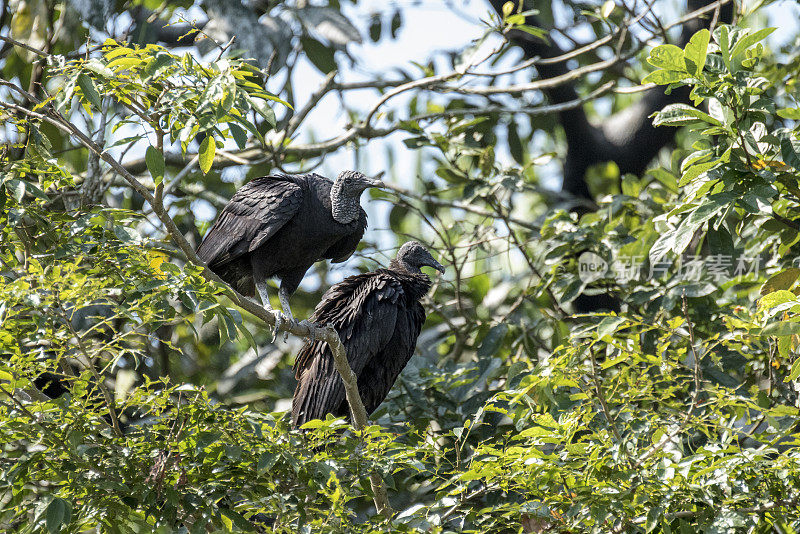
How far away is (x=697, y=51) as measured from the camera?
2.76 meters

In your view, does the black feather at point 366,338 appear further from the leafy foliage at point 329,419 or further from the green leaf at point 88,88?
the green leaf at point 88,88

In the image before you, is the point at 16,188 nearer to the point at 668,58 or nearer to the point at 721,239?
the point at 668,58

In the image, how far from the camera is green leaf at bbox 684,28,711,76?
2732mm

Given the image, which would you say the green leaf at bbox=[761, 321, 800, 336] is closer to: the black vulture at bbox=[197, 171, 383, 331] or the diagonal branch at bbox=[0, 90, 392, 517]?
the diagonal branch at bbox=[0, 90, 392, 517]

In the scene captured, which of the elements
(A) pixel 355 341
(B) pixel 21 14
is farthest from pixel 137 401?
(B) pixel 21 14

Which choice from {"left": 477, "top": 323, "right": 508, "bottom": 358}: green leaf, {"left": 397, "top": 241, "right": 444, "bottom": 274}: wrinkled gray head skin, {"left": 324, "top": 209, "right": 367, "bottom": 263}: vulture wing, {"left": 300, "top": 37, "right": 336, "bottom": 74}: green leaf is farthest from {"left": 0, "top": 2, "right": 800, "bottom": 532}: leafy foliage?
{"left": 300, "top": 37, "right": 336, "bottom": 74}: green leaf

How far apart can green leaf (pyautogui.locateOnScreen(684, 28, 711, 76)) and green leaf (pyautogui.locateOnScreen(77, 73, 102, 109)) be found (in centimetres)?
179

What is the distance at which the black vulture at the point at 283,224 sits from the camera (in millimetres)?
3479

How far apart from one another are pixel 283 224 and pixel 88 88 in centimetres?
116

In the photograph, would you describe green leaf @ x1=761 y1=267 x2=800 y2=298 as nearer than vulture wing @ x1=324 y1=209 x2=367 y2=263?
Yes

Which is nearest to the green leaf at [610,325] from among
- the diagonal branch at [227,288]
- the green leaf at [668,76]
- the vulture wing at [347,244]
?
the green leaf at [668,76]

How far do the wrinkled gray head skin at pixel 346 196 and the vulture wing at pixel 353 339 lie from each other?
0.40 metres

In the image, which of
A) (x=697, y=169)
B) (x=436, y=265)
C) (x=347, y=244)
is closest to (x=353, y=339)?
(x=347, y=244)

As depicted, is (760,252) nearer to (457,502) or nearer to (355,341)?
(355,341)
